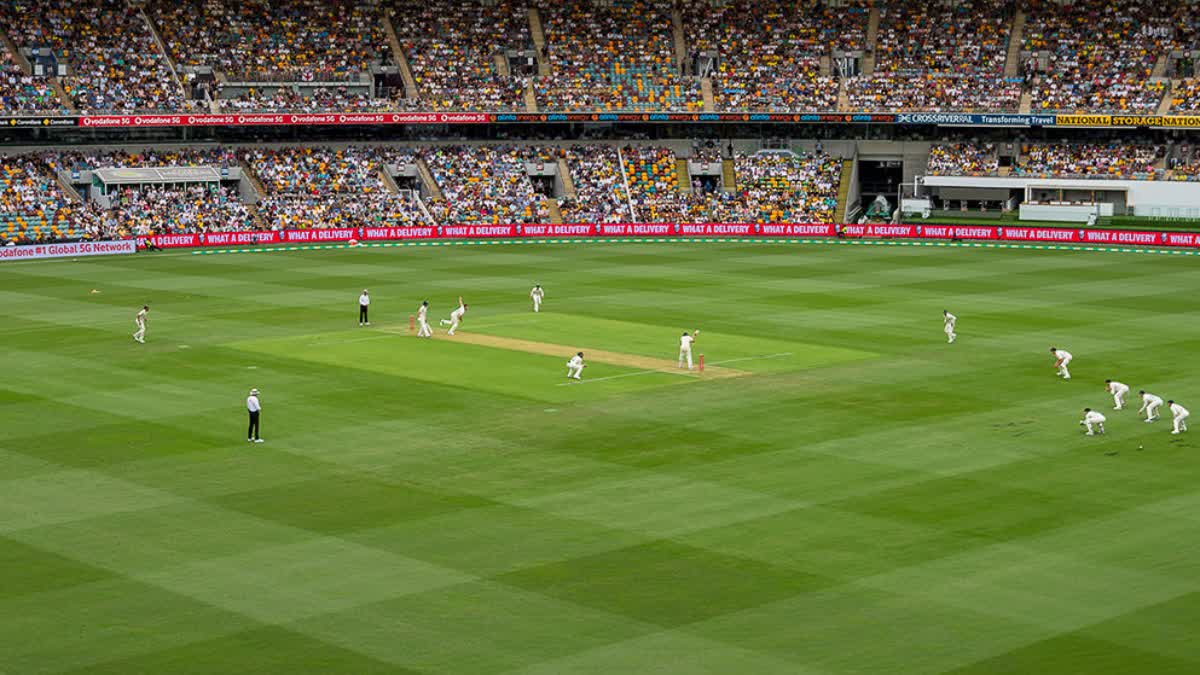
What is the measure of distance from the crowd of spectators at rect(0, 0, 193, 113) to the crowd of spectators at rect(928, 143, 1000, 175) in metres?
50.0

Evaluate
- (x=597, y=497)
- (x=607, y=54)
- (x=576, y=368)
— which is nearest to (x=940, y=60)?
(x=607, y=54)

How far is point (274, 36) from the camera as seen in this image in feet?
336

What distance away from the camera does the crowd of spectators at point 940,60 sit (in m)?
102

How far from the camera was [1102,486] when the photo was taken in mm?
31922

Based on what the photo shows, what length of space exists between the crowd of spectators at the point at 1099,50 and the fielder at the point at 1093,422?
65379 millimetres

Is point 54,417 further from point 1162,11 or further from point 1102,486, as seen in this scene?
point 1162,11

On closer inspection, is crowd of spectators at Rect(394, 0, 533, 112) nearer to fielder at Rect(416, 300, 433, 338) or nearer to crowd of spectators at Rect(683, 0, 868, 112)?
crowd of spectators at Rect(683, 0, 868, 112)

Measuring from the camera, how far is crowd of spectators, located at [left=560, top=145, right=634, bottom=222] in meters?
101

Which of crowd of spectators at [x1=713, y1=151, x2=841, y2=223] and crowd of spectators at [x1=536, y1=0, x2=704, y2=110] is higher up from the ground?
crowd of spectators at [x1=536, y1=0, x2=704, y2=110]

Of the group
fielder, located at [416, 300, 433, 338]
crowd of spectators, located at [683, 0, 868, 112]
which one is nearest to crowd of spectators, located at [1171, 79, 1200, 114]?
crowd of spectators, located at [683, 0, 868, 112]

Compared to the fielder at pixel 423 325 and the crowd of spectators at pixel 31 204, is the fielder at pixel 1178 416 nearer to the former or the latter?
the fielder at pixel 423 325

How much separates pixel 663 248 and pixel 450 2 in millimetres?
31978

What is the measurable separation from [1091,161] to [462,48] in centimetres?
4399

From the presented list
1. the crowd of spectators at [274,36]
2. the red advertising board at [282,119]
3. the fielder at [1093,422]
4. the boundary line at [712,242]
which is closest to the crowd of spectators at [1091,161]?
the boundary line at [712,242]
